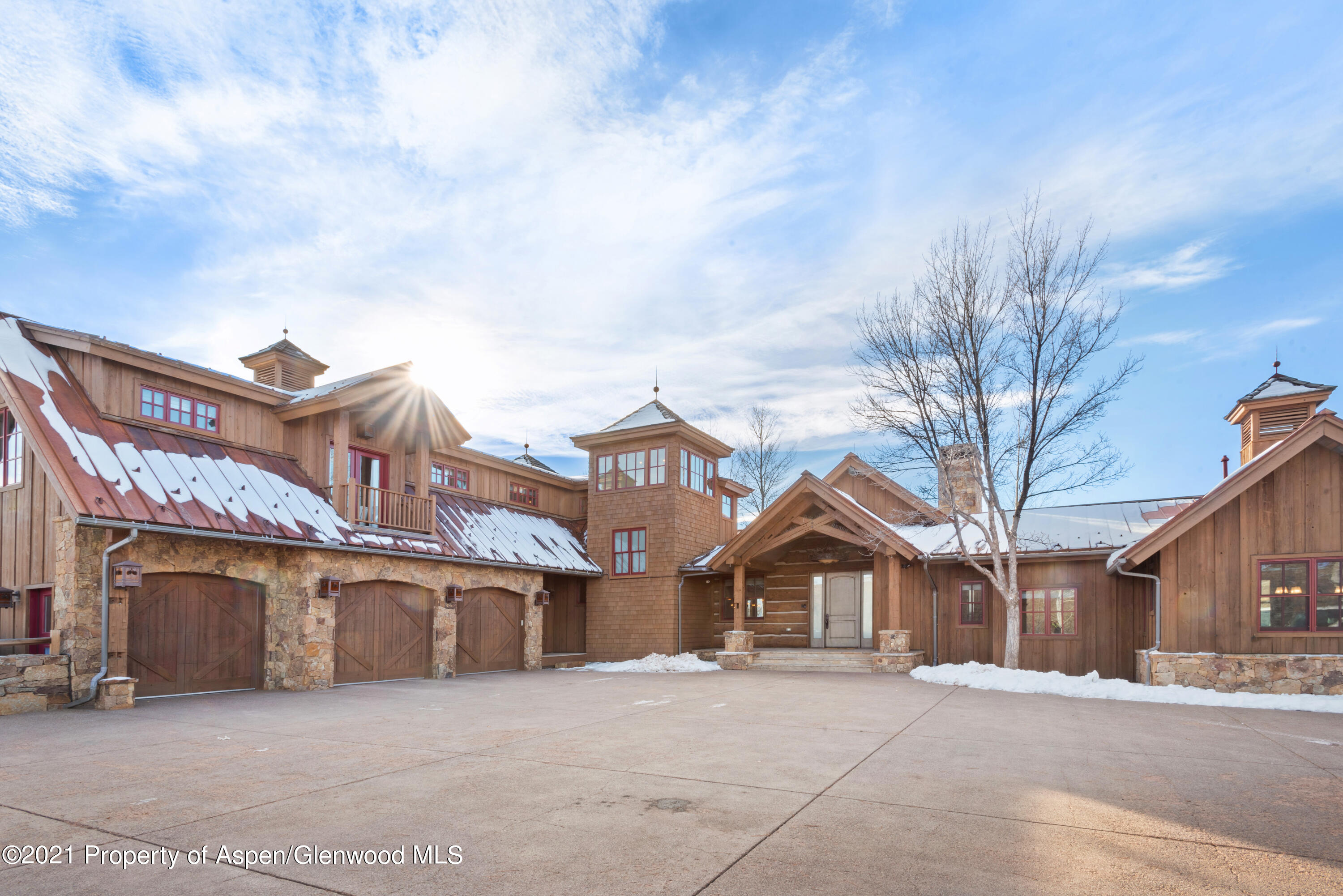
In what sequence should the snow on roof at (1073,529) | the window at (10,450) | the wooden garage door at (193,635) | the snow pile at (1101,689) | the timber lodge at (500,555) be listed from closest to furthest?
the snow pile at (1101,689)
the timber lodge at (500,555)
the wooden garage door at (193,635)
the window at (10,450)
the snow on roof at (1073,529)

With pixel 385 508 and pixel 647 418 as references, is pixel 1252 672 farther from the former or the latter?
pixel 385 508

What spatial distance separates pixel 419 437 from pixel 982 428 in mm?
12661

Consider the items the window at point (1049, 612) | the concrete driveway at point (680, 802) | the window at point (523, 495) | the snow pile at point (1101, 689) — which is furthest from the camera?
the window at point (523, 495)

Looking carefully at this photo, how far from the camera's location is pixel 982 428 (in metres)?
16.8

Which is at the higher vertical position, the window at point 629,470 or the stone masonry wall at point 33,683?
the window at point 629,470

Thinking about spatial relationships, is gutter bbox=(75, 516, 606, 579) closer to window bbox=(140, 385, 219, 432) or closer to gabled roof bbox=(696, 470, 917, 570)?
window bbox=(140, 385, 219, 432)

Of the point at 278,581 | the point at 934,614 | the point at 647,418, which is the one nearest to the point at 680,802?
the point at 278,581

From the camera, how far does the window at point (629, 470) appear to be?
2205 cm

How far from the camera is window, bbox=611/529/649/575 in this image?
2172cm

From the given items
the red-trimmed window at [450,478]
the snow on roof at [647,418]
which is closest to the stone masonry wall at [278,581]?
the red-trimmed window at [450,478]

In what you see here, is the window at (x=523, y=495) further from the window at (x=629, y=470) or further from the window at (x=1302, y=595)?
the window at (x=1302, y=595)

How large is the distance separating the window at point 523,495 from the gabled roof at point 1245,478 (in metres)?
15.3

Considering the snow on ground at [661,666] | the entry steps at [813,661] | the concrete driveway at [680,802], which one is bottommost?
the snow on ground at [661,666]

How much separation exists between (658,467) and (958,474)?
797cm
